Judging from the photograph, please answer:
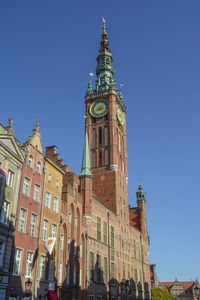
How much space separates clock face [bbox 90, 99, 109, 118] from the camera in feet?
212

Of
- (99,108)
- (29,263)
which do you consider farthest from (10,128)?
(99,108)

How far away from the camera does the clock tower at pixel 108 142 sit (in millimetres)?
56938

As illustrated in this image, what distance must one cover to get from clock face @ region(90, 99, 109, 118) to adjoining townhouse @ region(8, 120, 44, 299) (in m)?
33.5

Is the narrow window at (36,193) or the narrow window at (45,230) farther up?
the narrow window at (36,193)

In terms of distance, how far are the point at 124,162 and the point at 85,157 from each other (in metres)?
18.8

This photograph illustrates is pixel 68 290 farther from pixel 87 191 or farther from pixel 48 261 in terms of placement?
pixel 87 191

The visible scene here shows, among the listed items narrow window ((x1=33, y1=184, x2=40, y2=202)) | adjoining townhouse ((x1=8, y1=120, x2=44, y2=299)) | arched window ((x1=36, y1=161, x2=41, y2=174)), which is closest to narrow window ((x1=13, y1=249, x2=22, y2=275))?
adjoining townhouse ((x1=8, y1=120, x2=44, y2=299))

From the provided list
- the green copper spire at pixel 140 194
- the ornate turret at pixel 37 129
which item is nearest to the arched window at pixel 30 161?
the ornate turret at pixel 37 129

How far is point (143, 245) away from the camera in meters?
68.3

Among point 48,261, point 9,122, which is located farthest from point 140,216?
point 9,122

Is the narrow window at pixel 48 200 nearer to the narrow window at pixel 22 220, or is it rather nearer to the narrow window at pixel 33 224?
the narrow window at pixel 33 224

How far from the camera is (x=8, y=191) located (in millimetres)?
25625

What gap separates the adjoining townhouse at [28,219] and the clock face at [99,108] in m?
33.5

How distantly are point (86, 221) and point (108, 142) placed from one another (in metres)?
23.7
